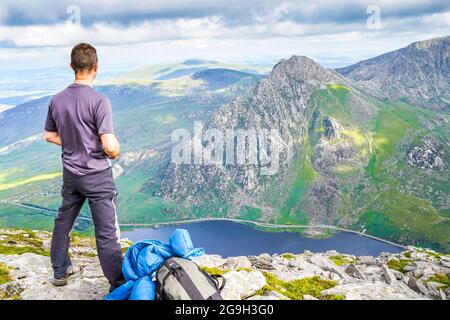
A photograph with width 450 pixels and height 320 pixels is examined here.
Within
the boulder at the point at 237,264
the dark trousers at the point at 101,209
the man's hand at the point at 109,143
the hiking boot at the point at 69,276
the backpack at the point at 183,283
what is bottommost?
the boulder at the point at 237,264

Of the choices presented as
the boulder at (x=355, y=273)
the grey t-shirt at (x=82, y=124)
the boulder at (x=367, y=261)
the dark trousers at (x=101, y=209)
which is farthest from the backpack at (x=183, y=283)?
the boulder at (x=367, y=261)

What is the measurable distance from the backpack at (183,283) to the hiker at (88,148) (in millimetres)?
2621

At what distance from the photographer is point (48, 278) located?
50.8ft

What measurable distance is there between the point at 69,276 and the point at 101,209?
→ 4155mm

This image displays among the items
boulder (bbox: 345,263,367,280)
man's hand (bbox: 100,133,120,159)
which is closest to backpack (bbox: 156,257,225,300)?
man's hand (bbox: 100,133,120,159)

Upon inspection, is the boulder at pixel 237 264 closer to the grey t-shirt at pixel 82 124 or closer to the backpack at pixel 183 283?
the backpack at pixel 183 283

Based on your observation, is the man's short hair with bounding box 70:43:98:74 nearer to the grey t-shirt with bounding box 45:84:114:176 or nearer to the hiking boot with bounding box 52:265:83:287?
the grey t-shirt with bounding box 45:84:114:176

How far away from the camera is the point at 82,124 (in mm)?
12258

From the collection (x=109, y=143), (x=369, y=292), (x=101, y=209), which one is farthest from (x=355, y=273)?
(x=109, y=143)

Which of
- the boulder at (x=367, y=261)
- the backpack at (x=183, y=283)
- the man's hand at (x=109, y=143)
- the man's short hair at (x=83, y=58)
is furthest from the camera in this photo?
the boulder at (x=367, y=261)

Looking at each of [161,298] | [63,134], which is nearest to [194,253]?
[161,298]

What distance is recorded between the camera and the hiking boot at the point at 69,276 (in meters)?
14.5

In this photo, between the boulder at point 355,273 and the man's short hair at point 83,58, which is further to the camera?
the boulder at point 355,273
